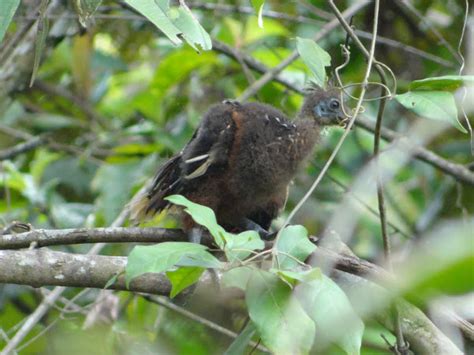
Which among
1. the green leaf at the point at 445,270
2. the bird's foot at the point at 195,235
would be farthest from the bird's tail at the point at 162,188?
the green leaf at the point at 445,270

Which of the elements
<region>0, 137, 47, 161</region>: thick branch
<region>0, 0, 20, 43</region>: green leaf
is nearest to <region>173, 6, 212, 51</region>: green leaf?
<region>0, 0, 20, 43</region>: green leaf

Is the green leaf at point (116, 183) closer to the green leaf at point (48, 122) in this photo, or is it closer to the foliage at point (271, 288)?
the green leaf at point (48, 122)

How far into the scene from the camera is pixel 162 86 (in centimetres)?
364

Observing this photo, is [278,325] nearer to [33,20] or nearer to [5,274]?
[5,274]

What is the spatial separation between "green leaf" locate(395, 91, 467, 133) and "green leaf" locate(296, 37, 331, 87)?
0.55 feet

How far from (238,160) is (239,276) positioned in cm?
102

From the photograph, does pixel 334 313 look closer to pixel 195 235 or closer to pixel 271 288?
pixel 271 288

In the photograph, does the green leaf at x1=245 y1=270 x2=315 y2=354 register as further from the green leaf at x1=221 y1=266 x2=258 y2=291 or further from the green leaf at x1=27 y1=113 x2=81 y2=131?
the green leaf at x1=27 y1=113 x2=81 y2=131

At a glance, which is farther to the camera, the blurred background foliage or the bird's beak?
the blurred background foliage

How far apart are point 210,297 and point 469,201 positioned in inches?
70.4

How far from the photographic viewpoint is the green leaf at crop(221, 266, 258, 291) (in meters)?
1.36

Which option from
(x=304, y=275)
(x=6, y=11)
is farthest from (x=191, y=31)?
(x=304, y=275)

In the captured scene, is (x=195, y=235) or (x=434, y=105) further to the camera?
(x=195, y=235)

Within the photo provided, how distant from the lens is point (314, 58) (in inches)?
62.7
